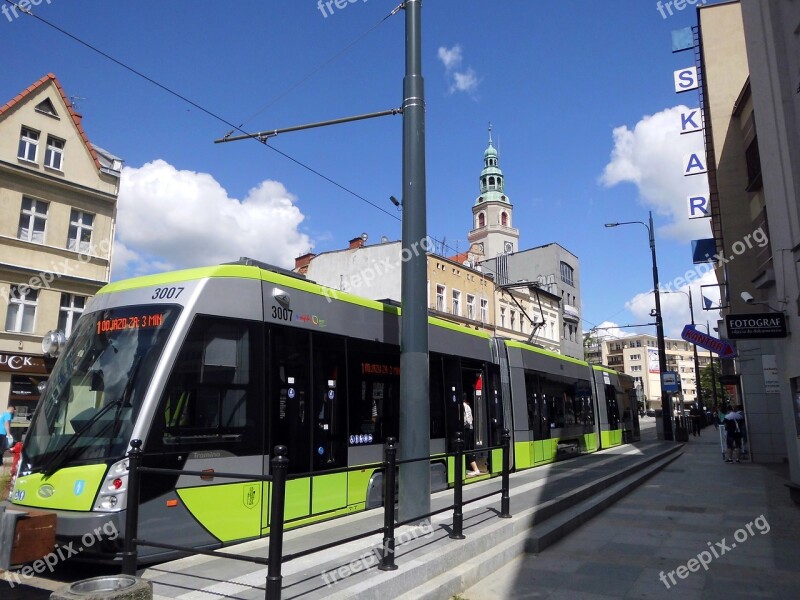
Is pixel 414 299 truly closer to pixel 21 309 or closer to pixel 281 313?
pixel 281 313

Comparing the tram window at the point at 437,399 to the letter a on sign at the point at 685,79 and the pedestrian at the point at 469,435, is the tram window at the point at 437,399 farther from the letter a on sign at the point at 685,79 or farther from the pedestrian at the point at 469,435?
the letter a on sign at the point at 685,79

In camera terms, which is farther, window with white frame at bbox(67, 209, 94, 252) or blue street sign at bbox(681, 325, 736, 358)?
window with white frame at bbox(67, 209, 94, 252)

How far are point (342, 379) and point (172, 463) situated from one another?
9.41 ft

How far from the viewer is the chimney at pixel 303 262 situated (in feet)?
141

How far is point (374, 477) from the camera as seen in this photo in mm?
8875

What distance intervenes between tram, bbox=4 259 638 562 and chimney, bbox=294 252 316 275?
33973 mm

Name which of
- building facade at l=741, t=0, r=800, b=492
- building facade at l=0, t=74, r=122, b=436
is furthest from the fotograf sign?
building facade at l=0, t=74, r=122, b=436

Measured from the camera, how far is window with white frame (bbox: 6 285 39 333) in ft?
72.5

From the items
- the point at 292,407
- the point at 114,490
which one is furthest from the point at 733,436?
the point at 114,490

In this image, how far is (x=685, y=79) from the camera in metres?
22.0

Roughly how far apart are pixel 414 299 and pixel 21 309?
20625 millimetres

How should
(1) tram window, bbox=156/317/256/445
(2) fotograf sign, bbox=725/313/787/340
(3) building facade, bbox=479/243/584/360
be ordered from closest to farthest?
1. (1) tram window, bbox=156/317/256/445
2. (2) fotograf sign, bbox=725/313/787/340
3. (3) building facade, bbox=479/243/584/360

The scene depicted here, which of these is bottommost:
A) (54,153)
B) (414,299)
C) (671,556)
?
(671,556)

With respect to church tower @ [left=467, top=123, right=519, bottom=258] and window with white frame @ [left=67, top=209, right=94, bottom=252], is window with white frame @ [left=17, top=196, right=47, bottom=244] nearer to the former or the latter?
window with white frame @ [left=67, top=209, right=94, bottom=252]
